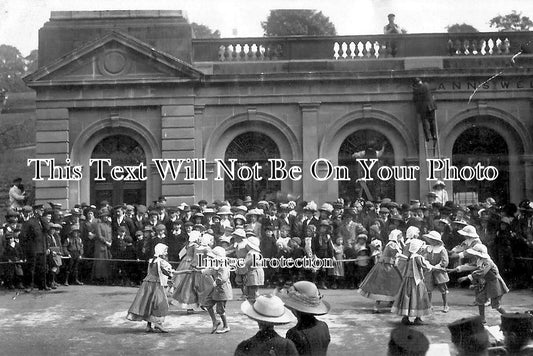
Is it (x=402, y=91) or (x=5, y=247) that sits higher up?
(x=402, y=91)

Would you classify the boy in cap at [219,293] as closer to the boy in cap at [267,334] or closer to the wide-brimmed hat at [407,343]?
the boy in cap at [267,334]

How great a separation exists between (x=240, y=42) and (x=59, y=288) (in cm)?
767

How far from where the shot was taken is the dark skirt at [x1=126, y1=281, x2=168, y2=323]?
10.6 metres

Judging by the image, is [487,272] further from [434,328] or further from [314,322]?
[314,322]

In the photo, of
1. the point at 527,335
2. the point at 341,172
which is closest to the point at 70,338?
the point at 527,335

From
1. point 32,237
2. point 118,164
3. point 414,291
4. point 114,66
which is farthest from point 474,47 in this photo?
point 32,237

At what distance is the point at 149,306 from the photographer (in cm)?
1064

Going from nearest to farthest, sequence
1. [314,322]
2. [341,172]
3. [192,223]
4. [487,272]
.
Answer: [314,322] → [487,272] → [192,223] → [341,172]

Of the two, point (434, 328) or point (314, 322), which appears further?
point (434, 328)

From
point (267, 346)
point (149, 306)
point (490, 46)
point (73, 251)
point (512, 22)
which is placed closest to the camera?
point (267, 346)

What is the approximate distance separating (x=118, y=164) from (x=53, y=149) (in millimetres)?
1652

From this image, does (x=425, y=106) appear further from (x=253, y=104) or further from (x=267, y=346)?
(x=267, y=346)

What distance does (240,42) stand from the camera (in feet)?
59.3

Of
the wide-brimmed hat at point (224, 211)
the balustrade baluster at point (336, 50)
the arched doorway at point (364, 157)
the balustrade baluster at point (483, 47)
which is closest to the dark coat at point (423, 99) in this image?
the arched doorway at point (364, 157)
